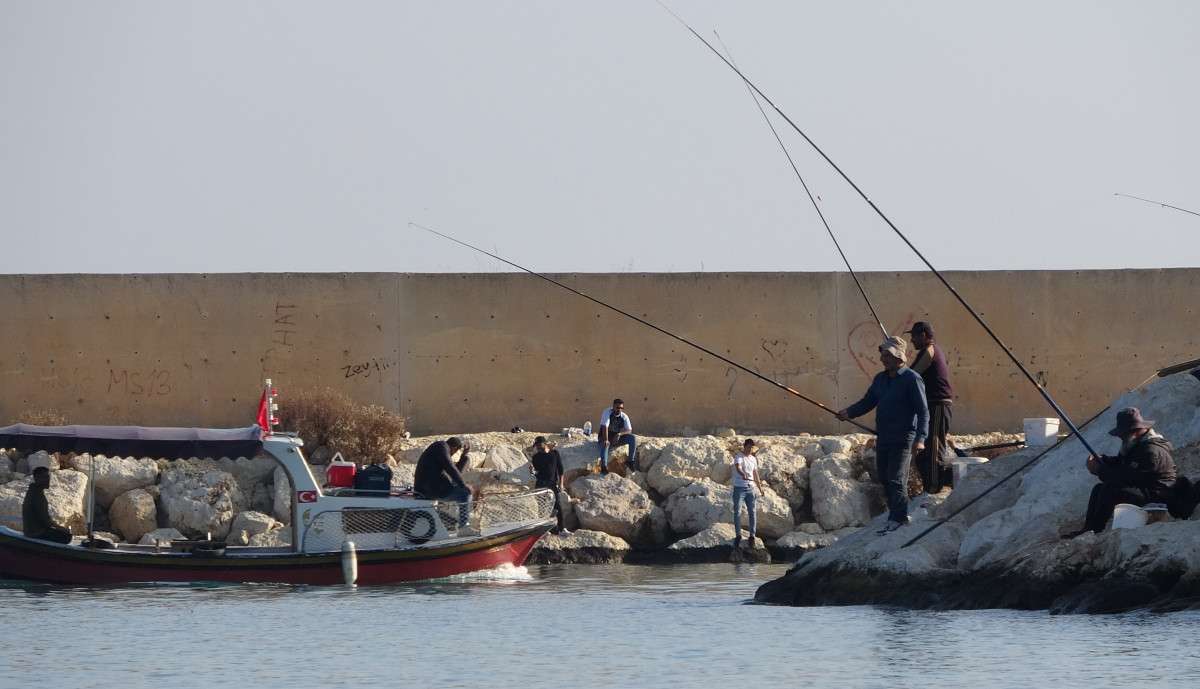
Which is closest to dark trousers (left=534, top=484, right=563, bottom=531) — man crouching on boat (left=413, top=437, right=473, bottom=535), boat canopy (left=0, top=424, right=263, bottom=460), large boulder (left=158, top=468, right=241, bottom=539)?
man crouching on boat (left=413, top=437, right=473, bottom=535)

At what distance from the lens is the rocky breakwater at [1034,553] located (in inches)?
584

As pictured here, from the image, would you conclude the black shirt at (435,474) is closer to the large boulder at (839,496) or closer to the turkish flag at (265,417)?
the turkish flag at (265,417)

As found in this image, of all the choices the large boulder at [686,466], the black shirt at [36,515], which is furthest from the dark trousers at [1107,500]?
the black shirt at [36,515]

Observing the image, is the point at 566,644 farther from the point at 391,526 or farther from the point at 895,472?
the point at 391,526

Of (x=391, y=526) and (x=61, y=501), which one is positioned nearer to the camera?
(x=391, y=526)

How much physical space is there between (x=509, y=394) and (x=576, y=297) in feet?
5.80

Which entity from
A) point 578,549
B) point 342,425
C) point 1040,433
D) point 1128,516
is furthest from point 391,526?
point 1128,516

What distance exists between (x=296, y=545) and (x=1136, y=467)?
32.6 feet

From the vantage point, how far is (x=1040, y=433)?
61.3 ft

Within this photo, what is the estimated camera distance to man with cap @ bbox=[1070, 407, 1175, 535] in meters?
15.0

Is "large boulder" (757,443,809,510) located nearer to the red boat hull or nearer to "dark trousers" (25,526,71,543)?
the red boat hull

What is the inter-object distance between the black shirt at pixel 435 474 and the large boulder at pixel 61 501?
608 cm

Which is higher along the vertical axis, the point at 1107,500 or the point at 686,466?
the point at 686,466

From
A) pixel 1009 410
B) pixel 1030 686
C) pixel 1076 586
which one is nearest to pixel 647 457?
pixel 1009 410
